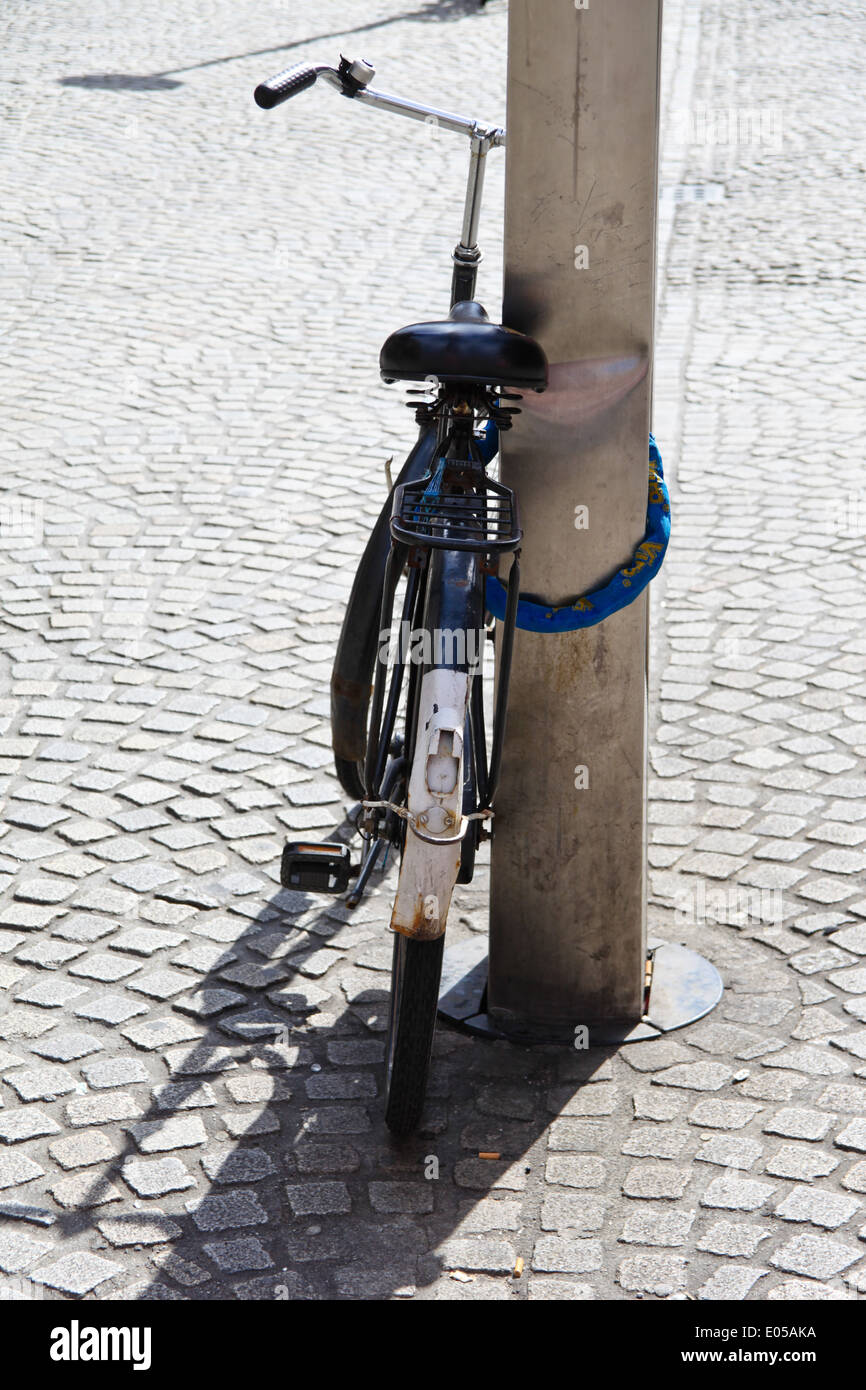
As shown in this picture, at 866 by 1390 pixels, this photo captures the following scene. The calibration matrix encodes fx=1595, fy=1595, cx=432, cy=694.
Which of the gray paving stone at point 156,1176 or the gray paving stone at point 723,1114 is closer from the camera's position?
the gray paving stone at point 156,1176

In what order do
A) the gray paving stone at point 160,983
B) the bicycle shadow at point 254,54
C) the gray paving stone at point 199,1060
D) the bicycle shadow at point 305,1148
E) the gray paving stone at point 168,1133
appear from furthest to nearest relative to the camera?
the bicycle shadow at point 254,54 → the gray paving stone at point 160,983 → the gray paving stone at point 199,1060 → the gray paving stone at point 168,1133 → the bicycle shadow at point 305,1148

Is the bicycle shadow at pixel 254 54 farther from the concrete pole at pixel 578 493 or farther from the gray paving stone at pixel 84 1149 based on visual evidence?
the gray paving stone at pixel 84 1149

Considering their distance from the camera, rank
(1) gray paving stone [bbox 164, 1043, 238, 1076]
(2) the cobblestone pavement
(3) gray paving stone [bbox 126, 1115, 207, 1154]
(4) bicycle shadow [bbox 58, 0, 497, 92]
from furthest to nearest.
Answer: (4) bicycle shadow [bbox 58, 0, 497, 92]
(1) gray paving stone [bbox 164, 1043, 238, 1076]
(3) gray paving stone [bbox 126, 1115, 207, 1154]
(2) the cobblestone pavement

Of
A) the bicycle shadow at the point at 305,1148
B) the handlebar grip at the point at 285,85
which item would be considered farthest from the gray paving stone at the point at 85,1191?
the handlebar grip at the point at 285,85

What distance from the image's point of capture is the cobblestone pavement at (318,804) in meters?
3.13

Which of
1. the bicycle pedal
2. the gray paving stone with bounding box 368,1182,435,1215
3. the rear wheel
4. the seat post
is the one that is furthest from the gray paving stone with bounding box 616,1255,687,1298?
the seat post

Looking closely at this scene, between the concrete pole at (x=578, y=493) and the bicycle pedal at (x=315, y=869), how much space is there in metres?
0.37

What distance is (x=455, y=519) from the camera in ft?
9.97

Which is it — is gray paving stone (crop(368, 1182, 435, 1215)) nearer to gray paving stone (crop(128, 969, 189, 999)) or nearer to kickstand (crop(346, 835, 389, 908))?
kickstand (crop(346, 835, 389, 908))

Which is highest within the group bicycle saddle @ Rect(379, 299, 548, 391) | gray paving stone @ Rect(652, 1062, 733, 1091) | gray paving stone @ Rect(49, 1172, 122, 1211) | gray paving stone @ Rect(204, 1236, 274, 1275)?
bicycle saddle @ Rect(379, 299, 548, 391)

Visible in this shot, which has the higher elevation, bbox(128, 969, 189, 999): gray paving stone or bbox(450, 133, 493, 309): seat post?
bbox(450, 133, 493, 309): seat post

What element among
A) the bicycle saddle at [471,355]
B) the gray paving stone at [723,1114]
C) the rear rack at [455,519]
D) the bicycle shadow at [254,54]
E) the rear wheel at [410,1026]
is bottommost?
the gray paving stone at [723,1114]

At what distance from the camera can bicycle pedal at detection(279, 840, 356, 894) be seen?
12.4 ft

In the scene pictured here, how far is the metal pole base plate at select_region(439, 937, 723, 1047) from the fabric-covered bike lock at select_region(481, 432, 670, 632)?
0.93 m
